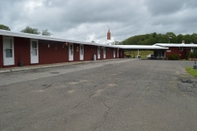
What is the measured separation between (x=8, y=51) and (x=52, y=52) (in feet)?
18.2

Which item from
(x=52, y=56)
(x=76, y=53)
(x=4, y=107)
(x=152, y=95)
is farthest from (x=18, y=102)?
(x=76, y=53)

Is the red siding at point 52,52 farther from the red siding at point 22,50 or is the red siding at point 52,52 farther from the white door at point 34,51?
the red siding at point 22,50

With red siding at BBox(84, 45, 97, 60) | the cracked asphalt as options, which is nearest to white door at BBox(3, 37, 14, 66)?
the cracked asphalt

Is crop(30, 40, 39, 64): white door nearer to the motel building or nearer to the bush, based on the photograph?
the motel building

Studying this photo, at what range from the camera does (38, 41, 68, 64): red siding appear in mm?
17603

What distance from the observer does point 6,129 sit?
11.6ft

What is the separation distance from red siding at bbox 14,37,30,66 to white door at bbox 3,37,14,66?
1.19 ft

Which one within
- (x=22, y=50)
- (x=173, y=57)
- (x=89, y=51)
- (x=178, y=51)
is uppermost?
(x=178, y=51)

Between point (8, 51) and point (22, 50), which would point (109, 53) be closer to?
point (22, 50)

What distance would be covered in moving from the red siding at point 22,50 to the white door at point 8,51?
36 centimetres

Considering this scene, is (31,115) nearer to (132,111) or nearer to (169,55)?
(132,111)

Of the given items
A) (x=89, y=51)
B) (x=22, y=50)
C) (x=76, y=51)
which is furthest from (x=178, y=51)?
(x=22, y=50)

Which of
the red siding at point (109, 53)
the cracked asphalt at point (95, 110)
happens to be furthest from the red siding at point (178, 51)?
the cracked asphalt at point (95, 110)

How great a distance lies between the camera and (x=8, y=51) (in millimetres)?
14086
